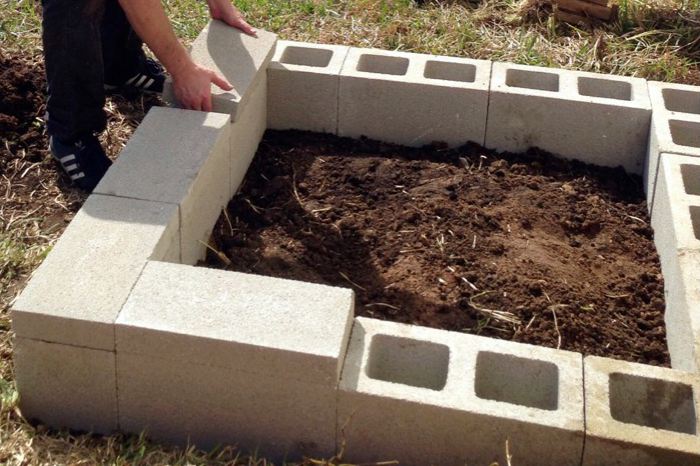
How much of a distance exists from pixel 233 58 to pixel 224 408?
1.77 meters

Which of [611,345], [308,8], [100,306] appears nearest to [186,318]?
[100,306]

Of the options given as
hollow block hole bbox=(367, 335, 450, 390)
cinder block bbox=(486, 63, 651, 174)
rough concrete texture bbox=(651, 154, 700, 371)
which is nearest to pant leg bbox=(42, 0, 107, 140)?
cinder block bbox=(486, 63, 651, 174)

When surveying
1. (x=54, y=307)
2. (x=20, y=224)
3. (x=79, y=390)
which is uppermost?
(x=54, y=307)

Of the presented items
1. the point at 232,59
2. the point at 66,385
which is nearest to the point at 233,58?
the point at 232,59

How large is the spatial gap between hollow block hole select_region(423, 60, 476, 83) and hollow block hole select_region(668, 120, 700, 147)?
34.2 inches

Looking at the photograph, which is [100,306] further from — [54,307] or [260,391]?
[260,391]

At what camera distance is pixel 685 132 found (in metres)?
4.14

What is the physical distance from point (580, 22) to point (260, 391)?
11.2ft

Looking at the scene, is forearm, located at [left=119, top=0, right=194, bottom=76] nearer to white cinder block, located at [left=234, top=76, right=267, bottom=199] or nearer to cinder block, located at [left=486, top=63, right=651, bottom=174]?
white cinder block, located at [left=234, top=76, right=267, bottom=199]

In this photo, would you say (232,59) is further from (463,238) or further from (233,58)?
(463,238)

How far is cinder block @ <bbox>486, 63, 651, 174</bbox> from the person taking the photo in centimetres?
421

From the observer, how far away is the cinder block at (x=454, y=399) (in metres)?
2.67

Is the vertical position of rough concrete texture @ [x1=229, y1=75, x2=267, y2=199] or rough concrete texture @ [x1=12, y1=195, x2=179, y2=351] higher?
rough concrete texture @ [x1=12, y1=195, x2=179, y2=351]

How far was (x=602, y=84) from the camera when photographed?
14.5ft
